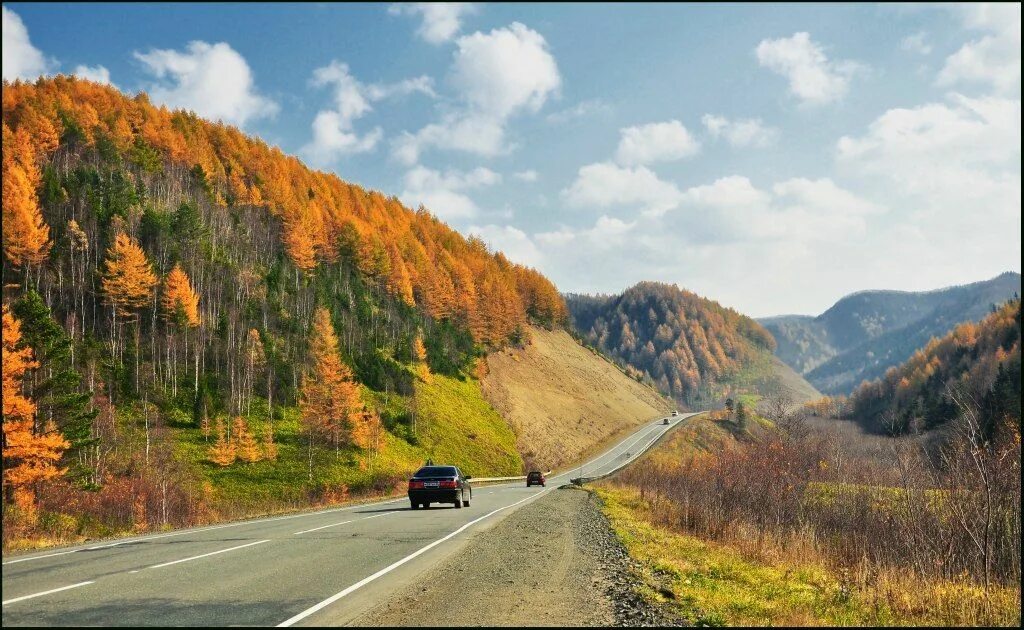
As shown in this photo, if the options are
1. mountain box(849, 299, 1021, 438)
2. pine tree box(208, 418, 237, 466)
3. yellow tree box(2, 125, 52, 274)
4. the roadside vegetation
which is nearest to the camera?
the roadside vegetation

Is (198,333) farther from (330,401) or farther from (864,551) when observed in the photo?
(864,551)

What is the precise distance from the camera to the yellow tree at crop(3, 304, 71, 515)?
31.9 meters

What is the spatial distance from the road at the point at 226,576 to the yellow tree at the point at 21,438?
2233 centimetres

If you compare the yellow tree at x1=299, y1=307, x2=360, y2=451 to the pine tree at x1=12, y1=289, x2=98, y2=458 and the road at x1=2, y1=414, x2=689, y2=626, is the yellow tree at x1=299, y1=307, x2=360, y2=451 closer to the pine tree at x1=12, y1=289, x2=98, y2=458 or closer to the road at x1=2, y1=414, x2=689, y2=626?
the pine tree at x1=12, y1=289, x2=98, y2=458

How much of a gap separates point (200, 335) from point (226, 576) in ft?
229

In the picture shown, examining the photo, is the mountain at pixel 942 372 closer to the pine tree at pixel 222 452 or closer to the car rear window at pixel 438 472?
the car rear window at pixel 438 472

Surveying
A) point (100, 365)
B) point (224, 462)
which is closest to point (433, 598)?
point (224, 462)

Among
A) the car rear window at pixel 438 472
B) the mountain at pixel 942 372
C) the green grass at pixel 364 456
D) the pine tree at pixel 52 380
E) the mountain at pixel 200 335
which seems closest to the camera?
the car rear window at pixel 438 472

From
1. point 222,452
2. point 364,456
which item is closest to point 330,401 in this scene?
point 364,456

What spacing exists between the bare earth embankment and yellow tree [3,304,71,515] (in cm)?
5802

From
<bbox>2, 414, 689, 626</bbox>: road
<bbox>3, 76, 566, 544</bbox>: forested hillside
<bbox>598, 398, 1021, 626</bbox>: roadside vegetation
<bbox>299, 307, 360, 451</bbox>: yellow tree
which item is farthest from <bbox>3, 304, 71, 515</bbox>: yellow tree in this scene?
<bbox>598, 398, 1021, 626</bbox>: roadside vegetation

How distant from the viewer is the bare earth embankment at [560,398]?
92.2 metres

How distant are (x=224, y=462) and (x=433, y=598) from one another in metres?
54.0

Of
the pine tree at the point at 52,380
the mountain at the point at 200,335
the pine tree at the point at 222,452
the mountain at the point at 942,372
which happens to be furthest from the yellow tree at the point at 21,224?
the mountain at the point at 942,372
